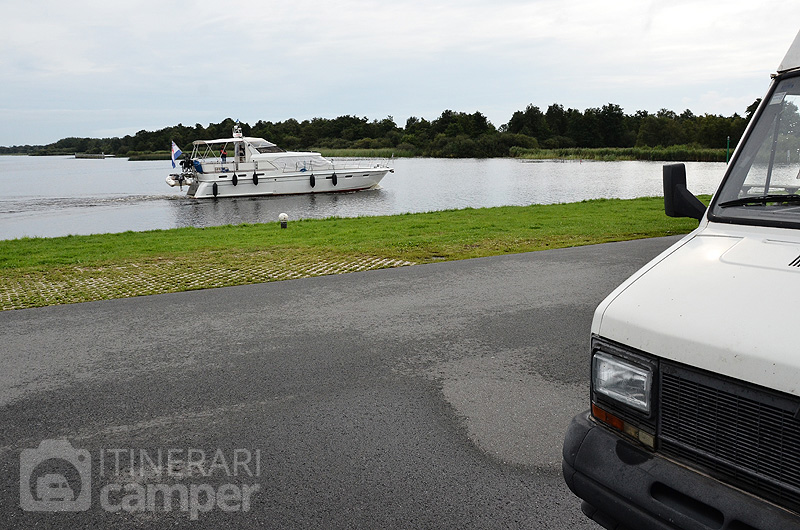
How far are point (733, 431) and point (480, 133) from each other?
138 meters

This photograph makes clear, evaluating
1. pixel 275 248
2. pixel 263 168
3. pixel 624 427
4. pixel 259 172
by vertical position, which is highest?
pixel 263 168

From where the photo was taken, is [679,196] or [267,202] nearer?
[679,196]

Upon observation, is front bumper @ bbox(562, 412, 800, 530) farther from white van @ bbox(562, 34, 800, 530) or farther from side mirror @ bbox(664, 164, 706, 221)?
side mirror @ bbox(664, 164, 706, 221)

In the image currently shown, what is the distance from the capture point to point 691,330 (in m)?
2.41

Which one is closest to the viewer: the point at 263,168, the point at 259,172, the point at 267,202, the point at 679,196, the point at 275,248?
the point at 679,196

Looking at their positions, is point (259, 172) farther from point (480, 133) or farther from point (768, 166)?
point (480, 133)

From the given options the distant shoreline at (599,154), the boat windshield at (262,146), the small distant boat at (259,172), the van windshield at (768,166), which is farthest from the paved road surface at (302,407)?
the distant shoreline at (599,154)

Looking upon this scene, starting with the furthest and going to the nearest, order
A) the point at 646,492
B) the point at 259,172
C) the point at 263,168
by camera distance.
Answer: the point at 263,168 < the point at 259,172 < the point at 646,492

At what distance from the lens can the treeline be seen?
9412 cm

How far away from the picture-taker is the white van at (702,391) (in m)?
2.17

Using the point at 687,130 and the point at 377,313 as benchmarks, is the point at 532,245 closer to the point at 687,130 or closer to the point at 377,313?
the point at 377,313

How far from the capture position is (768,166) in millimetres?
3381

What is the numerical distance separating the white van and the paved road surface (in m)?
0.83

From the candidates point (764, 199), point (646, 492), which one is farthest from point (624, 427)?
point (764, 199)
